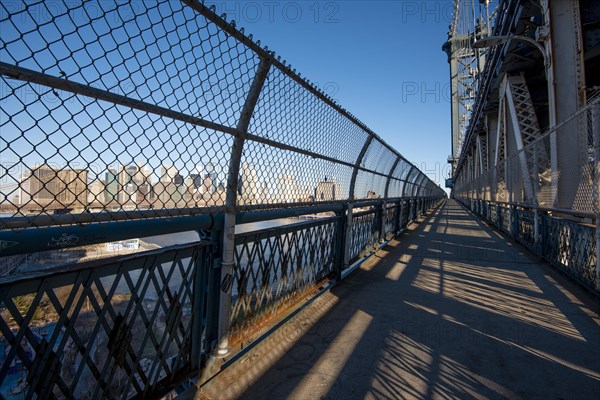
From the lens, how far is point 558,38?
286 inches

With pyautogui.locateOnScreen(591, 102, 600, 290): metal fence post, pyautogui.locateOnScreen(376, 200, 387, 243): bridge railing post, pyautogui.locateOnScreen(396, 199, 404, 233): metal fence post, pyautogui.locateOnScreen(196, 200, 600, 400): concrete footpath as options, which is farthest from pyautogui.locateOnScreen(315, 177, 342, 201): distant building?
pyautogui.locateOnScreen(396, 199, 404, 233): metal fence post

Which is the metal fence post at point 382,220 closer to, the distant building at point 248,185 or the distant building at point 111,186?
the distant building at point 248,185

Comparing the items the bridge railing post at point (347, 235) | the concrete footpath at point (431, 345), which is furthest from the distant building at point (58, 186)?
the bridge railing post at point (347, 235)

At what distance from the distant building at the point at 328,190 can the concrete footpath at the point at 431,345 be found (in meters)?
1.24

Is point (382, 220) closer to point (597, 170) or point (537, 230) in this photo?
point (537, 230)

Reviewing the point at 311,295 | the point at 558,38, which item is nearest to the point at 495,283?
the point at 311,295

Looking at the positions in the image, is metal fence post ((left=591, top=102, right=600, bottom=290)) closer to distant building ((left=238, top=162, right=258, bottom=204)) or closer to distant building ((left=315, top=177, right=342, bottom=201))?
distant building ((left=315, top=177, right=342, bottom=201))

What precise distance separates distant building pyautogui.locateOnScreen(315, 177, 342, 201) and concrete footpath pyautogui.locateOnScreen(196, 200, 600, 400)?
1237 mm

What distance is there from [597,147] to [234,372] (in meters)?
4.92

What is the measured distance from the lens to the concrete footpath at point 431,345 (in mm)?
2232

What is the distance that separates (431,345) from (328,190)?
2.18 metres

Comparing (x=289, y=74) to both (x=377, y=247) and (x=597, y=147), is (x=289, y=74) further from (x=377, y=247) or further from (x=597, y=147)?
(x=377, y=247)

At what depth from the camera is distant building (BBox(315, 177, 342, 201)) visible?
4040mm

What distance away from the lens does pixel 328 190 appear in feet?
14.2
